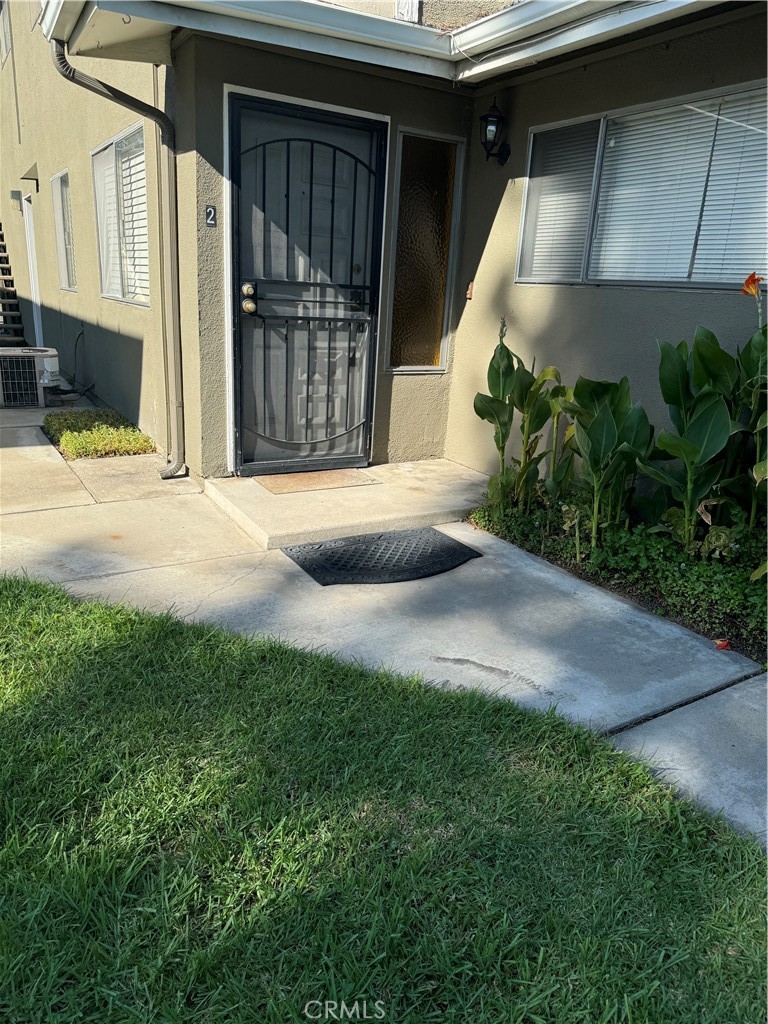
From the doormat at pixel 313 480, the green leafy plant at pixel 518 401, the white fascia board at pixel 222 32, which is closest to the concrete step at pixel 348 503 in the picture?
the doormat at pixel 313 480

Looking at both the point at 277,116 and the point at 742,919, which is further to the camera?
the point at 277,116

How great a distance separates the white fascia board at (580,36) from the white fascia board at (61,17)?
7.10ft

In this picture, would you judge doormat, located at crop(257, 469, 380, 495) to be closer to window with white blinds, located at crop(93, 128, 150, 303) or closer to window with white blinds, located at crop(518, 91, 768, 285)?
window with white blinds, located at crop(518, 91, 768, 285)

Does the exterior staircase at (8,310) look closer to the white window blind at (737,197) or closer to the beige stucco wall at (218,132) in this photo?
the beige stucco wall at (218,132)

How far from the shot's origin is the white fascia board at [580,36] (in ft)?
10.6

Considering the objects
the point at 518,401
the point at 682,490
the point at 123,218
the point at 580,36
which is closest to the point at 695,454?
the point at 682,490

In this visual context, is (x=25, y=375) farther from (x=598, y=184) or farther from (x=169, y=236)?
(x=598, y=184)

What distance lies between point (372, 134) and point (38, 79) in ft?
20.3

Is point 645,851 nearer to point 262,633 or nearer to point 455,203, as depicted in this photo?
point 262,633

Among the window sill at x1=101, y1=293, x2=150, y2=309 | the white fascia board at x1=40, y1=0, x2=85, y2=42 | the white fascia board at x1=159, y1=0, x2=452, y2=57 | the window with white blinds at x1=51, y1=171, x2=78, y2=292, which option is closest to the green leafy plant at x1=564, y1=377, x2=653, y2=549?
the white fascia board at x1=159, y1=0, x2=452, y2=57

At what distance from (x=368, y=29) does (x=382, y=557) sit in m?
2.84

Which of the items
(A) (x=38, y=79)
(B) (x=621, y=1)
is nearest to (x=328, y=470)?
(B) (x=621, y=1)

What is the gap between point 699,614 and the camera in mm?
3240
